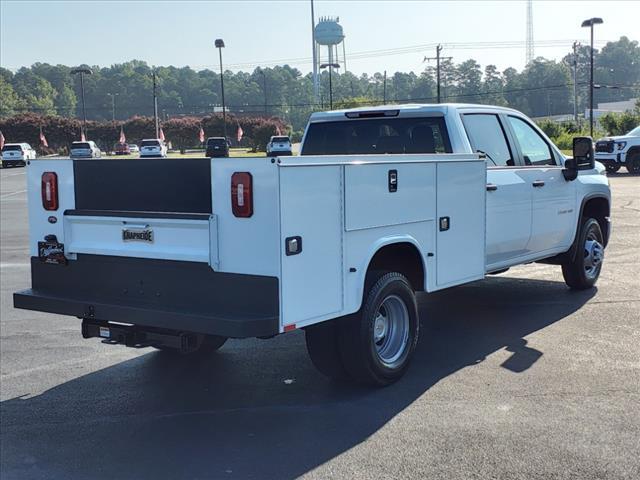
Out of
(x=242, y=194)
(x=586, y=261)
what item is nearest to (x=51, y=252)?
(x=242, y=194)

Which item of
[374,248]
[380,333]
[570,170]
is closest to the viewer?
[374,248]

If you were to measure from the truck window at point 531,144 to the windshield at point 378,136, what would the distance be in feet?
4.29

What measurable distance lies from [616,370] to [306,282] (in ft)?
9.50

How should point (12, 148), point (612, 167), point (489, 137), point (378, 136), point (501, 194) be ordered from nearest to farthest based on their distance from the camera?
1. point (501, 194)
2. point (378, 136)
3. point (489, 137)
4. point (612, 167)
5. point (12, 148)

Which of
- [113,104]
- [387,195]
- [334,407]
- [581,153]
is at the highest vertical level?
[113,104]

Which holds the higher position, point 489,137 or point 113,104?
point 113,104

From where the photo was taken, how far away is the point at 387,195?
18.8 feet

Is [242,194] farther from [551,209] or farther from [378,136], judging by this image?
[551,209]

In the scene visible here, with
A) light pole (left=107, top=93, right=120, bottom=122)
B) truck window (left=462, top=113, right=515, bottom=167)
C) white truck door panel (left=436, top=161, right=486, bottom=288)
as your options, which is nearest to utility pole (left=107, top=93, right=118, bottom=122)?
light pole (left=107, top=93, right=120, bottom=122)

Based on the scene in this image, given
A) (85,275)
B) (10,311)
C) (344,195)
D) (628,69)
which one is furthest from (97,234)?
(628,69)

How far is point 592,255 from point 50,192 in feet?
20.8

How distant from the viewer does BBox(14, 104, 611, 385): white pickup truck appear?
496 centimetres

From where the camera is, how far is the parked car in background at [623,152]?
31.1 m

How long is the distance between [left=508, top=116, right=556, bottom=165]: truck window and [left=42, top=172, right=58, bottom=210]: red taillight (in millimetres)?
4662
